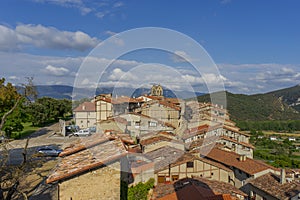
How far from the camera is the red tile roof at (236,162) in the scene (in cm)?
1833

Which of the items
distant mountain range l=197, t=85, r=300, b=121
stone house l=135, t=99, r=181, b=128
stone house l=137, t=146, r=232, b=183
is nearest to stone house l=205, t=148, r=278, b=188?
stone house l=137, t=146, r=232, b=183

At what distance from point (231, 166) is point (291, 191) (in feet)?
16.1

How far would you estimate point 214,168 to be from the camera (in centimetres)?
1695

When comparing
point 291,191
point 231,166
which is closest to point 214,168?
point 231,166

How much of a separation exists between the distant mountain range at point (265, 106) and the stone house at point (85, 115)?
155 ft

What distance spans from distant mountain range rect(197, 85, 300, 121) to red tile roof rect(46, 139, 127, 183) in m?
65.0

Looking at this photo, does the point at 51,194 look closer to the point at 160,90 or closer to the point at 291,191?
the point at 291,191

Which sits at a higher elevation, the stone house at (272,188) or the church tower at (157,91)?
the church tower at (157,91)

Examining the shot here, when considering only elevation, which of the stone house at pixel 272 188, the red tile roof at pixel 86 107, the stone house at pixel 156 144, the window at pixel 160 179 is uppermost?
the red tile roof at pixel 86 107

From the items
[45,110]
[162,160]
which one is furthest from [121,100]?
[45,110]

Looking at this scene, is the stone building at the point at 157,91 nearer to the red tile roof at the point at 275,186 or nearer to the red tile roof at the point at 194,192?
the red tile roof at the point at 275,186

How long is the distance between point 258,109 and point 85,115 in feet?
236

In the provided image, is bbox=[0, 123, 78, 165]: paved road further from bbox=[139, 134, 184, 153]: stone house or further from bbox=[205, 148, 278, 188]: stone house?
bbox=[205, 148, 278, 188]: stone house

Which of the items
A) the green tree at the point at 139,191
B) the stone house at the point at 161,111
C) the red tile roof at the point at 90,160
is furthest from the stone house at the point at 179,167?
the stone house at the point at 161,111
